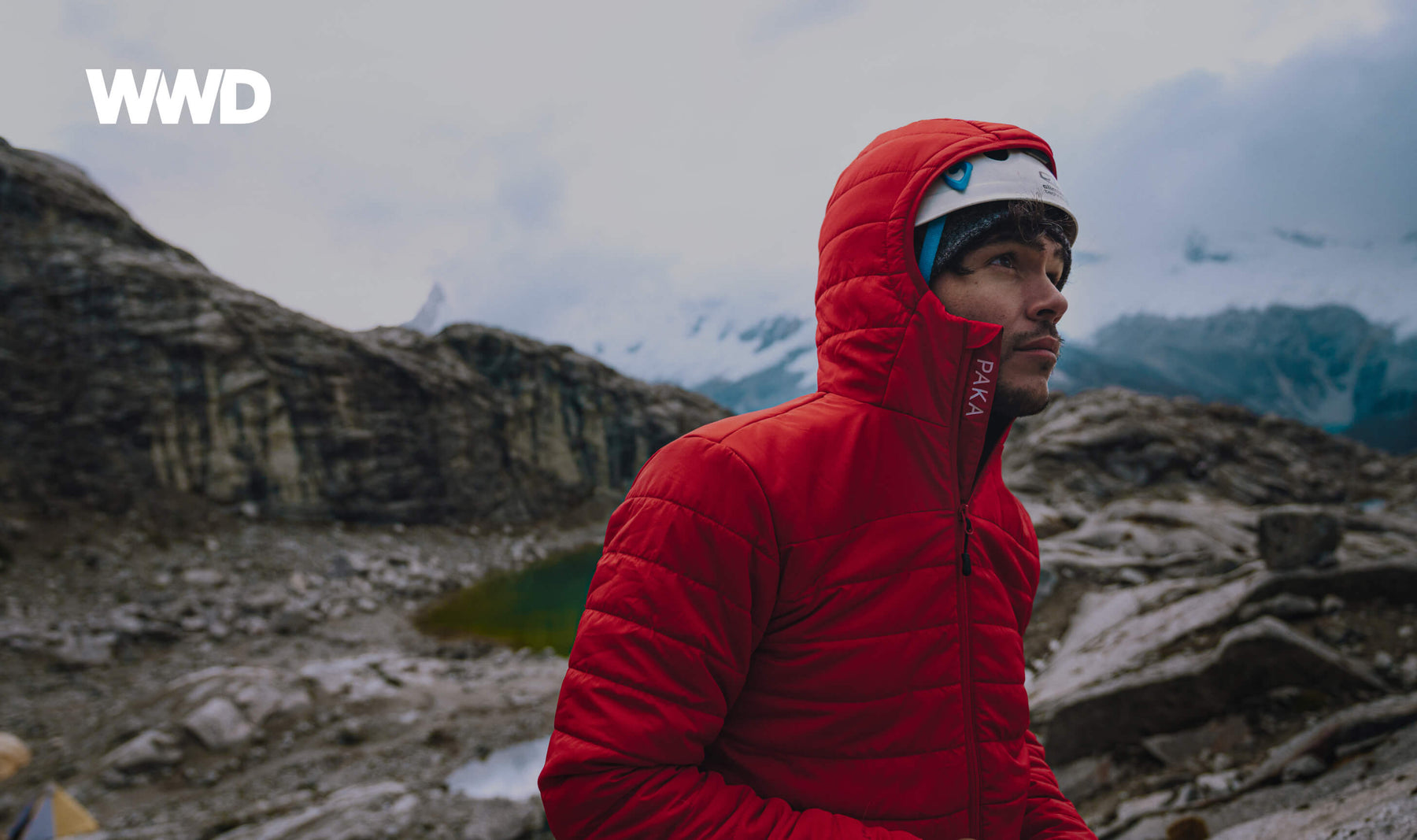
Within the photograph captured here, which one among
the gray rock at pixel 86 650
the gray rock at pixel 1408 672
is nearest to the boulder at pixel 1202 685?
the gray rock at pixel 1408 672

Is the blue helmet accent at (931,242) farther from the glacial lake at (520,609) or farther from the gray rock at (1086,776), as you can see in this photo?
the glacial lake at (520,609)

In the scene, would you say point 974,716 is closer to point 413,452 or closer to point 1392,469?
point 413,452

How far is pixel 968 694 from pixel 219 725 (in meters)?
11.3

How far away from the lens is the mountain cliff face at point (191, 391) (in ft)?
76.7

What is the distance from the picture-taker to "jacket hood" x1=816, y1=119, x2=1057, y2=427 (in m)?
1.49

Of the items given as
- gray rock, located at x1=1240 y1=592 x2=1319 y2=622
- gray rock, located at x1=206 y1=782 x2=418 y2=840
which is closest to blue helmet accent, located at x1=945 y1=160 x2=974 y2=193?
gray rock, located at x1=206 y1=782 x2=418 y2=840

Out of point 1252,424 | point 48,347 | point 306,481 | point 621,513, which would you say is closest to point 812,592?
point 621,513

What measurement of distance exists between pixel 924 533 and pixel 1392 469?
53509 millimetres

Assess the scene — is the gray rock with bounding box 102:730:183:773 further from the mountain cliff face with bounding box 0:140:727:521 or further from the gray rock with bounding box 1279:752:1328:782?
the mountain cliff face with bounding box 0:140:727:521

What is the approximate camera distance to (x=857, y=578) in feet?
4.72

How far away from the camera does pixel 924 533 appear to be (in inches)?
59.5

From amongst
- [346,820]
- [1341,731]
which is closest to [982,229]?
[1341,731]

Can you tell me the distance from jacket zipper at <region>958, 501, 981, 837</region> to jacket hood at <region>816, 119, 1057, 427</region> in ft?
1.35

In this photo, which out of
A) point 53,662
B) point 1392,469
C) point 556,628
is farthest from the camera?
point 1392,469
